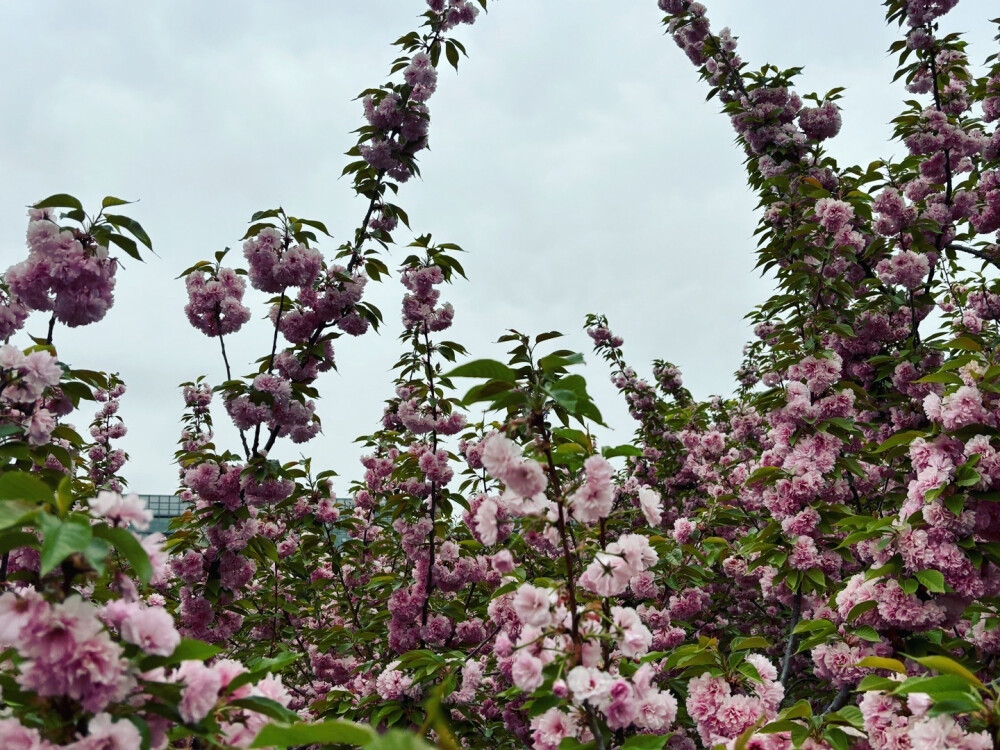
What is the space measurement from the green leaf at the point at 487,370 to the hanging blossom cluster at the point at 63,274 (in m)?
1.69

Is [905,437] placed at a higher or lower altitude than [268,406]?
lower

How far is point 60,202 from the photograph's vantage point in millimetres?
2221

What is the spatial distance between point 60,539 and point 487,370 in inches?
32.4

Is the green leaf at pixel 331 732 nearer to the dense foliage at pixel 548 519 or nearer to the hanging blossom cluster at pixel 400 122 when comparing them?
the dense foliage at pixel 548 519

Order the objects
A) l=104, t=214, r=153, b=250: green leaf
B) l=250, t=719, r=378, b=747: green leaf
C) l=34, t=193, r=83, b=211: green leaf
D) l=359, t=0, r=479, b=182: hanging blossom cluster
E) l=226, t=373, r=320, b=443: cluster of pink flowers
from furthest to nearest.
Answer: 1. l=359, t=0, r=479, b=182: hanging blossom cluster
2. l=226, t=373, r=320, b=443: cluster of pink flowers
3. l=104, t=214, r=153, b=250: green leaf
4. l=34, t=193, r=83, b=211: green leaf
5. l=250, t=719, r=378, b=747: green leaf

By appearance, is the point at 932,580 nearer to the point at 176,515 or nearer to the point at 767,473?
the point at 767,473

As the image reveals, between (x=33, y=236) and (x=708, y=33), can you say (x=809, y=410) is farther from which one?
(x=708, y=33)

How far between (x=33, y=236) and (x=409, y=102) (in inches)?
99.3

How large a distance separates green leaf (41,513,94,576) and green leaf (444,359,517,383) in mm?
714

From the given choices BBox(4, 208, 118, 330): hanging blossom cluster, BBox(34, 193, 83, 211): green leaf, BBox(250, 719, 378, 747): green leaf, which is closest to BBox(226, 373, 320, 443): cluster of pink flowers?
BBox(4, 208, 118, 330): hanging blossom cluster

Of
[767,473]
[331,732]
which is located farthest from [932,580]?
[331,732]

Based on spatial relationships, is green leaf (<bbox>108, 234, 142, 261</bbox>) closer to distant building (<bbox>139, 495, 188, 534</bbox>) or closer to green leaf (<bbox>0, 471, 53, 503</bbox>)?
distant building (<bbox>139, 495, 188, 534</bbox>)

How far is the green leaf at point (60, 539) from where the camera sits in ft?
2.98

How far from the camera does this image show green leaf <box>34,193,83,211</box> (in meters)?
2.16
